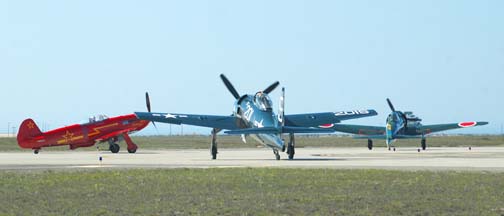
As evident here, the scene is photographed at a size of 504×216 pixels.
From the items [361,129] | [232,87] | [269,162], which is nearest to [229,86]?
[232,87]

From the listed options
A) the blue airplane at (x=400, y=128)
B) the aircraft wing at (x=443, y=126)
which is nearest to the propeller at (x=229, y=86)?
the blue airplane at (x=400, y=128)

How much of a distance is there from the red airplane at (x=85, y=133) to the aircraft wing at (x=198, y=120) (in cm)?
991

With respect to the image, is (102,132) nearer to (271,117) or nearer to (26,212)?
(271,117)

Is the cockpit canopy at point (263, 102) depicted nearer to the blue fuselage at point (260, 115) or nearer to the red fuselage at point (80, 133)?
the blue fuselage at point (260, 115)

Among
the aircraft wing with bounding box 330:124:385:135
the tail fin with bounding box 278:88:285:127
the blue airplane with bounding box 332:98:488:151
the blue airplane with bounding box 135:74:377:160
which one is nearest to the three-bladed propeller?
the blue airplane with bounding box 135:74:377:160

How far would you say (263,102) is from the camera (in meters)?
41.1

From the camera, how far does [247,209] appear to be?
51.7 feet

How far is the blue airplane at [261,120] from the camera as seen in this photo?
38.7 meters

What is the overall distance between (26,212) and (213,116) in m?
29.4

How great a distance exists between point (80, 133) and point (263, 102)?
714 inches

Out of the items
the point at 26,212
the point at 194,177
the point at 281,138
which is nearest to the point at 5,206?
the point at 26,212

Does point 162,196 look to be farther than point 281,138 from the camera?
No

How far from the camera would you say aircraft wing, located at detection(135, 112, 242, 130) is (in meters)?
44.0

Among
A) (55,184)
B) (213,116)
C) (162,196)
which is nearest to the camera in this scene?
(162,196)
